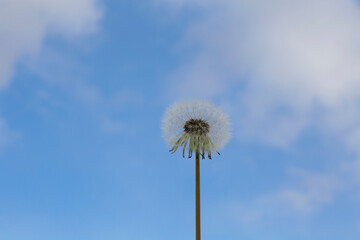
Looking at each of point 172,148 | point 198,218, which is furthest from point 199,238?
point 172,148

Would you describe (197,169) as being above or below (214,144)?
below

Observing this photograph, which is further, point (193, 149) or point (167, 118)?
point (167, 118)

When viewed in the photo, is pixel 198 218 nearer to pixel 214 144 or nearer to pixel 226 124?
pixel 214 144

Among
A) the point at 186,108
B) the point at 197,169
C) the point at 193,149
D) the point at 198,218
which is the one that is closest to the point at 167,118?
the point at 186,108

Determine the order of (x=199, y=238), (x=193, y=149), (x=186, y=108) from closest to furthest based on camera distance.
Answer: (x=199, y=238) → (x=193, y=149) → (x=186, y=108)

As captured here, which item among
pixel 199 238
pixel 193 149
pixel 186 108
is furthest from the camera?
pixel 186 108

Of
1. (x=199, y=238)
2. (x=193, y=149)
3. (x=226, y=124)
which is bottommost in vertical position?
(x=199, y=238)
